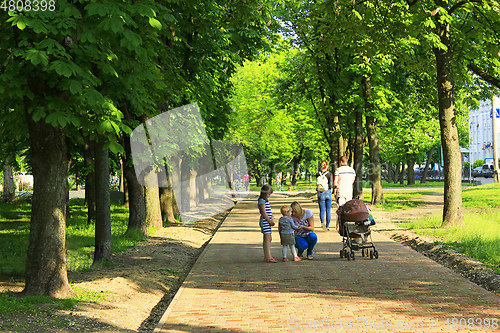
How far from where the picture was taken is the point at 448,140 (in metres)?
15.2

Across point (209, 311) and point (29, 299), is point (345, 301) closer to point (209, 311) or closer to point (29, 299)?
point (209, 311)

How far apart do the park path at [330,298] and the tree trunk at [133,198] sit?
4.68 meters

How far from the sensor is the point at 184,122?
65.5 feet

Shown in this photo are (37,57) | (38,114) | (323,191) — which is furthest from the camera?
Result: (323,191)

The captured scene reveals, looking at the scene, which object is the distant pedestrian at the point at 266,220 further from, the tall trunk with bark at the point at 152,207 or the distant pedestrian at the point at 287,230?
the tall trunk with bark at the point at 152,207

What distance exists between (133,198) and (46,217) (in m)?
8.09

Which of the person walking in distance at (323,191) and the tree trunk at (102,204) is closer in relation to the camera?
the tree trunk at (102,204)

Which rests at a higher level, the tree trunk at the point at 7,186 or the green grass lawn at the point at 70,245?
the tree trunk at the point at 7,186

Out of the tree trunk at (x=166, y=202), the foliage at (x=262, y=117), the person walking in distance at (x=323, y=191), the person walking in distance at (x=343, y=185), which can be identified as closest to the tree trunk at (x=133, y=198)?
the person walking in distance at (x=323, y=191)

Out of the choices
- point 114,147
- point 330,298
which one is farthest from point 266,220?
point 114,147

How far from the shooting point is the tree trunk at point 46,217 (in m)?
8.05

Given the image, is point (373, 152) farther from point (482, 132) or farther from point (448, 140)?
point (482, 132)

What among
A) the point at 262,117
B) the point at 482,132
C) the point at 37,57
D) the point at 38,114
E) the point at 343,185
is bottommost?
the point at 343,185

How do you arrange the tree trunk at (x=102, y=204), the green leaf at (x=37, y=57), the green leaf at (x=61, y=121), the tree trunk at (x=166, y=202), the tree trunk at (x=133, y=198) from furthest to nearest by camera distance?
1. the tree trunk at (x=166, y=202)
2. the tree trunk at (x=133, y=198)
3. the tree trunk at (x=102, y=204)
4. the green leaf at (x=61, y=121)
5. the green leaf at (x=37, y=57)
